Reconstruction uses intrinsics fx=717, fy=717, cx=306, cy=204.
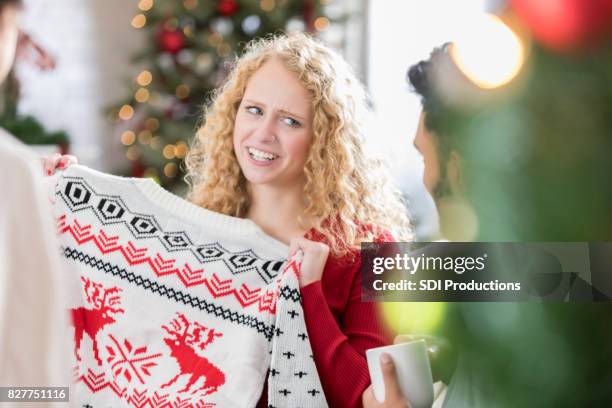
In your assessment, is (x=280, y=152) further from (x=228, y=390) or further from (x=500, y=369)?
(x=500, y=369)

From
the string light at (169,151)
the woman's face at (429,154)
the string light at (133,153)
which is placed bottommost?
the woman's face at (429,154)

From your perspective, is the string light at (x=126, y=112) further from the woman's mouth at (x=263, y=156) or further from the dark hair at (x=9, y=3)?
the dark hair at (x=9, y=3)

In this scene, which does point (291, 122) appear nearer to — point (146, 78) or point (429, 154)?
point (429, 154)

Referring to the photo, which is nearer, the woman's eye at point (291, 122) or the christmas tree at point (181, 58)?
the woman's eye at point (291, 122)

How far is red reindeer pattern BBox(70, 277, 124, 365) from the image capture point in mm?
1079

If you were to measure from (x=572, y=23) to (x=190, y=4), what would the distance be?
102 inches

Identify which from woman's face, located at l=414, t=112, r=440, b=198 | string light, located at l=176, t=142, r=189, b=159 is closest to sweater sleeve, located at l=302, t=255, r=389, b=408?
woman's face, located at l=414, t=112, r=440, b=198

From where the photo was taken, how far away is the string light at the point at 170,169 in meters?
2.70

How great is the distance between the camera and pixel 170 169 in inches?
107

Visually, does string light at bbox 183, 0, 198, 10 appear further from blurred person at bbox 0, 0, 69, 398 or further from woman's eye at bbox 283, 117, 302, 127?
blurred person at bbox 0, 0, 69, 398

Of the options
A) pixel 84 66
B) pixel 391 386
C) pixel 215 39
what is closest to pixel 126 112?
pixel 215 39

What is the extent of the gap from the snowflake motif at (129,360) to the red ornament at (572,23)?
892 mm

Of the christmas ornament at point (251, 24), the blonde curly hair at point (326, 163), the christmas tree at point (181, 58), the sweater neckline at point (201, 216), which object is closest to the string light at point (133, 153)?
the christmas tree at point (181, 58)

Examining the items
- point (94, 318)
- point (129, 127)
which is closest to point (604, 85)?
point (94, 318)
